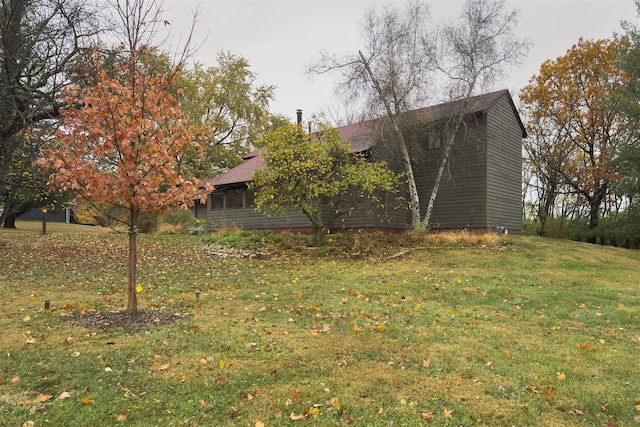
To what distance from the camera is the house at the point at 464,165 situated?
17797mm

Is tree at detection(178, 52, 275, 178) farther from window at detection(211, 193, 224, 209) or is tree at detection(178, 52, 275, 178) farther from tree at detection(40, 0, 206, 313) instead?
tree at detection(40, 0, 206, 313)

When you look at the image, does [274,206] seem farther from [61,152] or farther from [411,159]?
[61,152]

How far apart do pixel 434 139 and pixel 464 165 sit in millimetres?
1807

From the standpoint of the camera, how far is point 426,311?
6.56 meters

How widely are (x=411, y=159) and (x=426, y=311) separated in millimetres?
13235

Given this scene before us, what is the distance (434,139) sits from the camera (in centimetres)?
1900

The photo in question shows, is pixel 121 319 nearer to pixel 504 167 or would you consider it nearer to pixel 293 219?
pixel 293 219

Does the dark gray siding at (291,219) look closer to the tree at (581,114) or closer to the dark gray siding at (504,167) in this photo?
the dark gray siding at (504,167)

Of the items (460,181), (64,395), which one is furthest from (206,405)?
(460,181)

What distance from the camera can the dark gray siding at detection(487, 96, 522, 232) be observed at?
18078mm

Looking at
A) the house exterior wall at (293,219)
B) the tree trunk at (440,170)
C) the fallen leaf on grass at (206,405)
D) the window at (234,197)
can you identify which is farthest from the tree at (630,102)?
the fallen leaf on grass at (206,405)

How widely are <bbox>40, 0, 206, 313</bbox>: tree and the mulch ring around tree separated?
126 cm

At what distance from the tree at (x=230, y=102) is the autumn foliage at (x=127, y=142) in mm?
27331

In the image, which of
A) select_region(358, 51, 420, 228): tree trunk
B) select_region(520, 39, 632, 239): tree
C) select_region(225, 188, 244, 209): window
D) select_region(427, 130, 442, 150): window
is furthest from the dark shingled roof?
select_region(520, 39, 632, 239): tree
